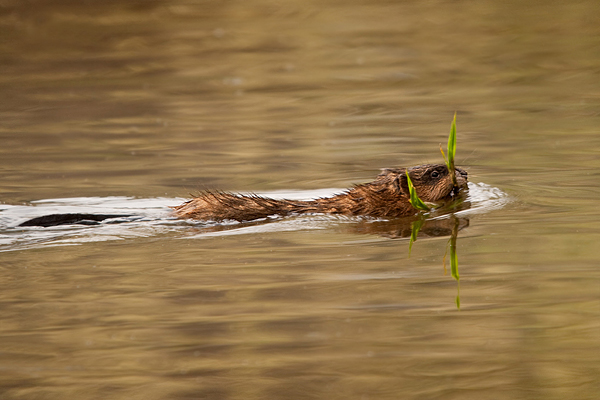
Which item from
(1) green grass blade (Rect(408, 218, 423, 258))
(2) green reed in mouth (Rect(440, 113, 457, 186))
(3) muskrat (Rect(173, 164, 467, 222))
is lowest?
(1) green grass blade (Rect(408, 218, 423, 258))

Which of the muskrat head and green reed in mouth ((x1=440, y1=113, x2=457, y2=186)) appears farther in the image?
the muskrat head

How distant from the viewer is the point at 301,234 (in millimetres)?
7297

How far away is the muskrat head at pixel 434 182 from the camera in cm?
763

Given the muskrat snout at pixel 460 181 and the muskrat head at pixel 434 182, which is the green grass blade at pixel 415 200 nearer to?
the muskrat head at pixel 434 182

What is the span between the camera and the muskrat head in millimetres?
7629

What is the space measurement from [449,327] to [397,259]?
4.77 feet

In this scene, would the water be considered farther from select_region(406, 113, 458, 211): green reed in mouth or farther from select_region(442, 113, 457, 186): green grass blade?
select_region(442, 113, 457, 186): green grass blade

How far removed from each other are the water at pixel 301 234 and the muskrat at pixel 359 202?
146mm

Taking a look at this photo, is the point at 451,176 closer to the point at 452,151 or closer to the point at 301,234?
the point at 452,151

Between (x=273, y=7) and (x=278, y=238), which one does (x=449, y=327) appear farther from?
(x=273, y=7)

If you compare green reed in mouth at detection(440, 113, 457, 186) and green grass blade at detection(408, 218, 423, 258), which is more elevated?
green reed in mouth at detection(440, 113, 457, 186)

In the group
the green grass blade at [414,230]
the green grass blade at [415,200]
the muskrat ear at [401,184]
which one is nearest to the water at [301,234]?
the green grass blade at [414,230]

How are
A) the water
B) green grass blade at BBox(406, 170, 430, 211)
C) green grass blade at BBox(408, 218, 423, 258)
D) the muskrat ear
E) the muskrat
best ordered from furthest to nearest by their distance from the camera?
the muskrat ear, the muskrat, green grass blade at BBox(406, 170, 430, 211), green grass blade at BBox(408, 218, 423, 258), the water

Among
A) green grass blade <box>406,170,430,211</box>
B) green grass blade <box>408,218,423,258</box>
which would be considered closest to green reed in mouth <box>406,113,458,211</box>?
green grass blade <box>406,170,430,211</box>
